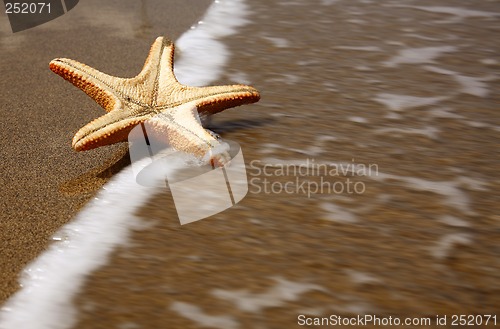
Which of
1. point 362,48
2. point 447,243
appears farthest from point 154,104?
point 362,48

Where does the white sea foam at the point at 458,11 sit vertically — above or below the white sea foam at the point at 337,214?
above

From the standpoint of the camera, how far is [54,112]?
8.30 ft

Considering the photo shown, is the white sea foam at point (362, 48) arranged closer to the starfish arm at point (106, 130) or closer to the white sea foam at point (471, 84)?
the white sea foam at point (471, 84)

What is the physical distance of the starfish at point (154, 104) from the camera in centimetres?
204

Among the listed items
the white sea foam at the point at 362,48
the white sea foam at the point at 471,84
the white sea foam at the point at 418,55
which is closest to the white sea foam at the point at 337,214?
the white sea foam at the point at 471,84

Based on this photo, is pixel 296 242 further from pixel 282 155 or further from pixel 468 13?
pixel 468 13

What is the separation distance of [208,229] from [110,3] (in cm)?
219

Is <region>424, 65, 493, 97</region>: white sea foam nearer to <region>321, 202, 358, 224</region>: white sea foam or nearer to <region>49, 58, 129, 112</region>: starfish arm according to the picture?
<region>321, 202, 358, 224</region>: white sea foam

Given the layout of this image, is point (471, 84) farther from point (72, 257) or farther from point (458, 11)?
point (72, 257)

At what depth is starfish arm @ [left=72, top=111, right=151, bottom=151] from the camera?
2.00 m

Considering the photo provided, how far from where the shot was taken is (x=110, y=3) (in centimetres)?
366
